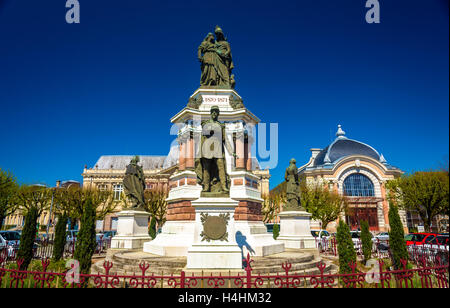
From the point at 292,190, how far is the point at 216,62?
7783mm

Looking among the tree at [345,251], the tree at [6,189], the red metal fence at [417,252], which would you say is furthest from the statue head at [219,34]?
the tree at [6,189]

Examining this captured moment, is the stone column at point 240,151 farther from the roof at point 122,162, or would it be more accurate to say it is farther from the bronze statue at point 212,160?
the roof at point 122,162

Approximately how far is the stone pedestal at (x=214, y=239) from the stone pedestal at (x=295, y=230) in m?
7.15

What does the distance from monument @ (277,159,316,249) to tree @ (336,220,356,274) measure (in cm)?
479

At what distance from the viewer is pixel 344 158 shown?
46.1 m

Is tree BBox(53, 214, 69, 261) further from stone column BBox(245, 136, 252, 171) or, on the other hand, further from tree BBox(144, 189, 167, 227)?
tree BBox(144, 189, 167, 227)

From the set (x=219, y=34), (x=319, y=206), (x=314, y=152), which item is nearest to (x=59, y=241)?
(x=219, y=34)

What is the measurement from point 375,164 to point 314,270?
44990 millimetres

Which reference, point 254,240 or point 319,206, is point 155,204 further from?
point 254,240

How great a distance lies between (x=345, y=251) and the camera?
7293mm

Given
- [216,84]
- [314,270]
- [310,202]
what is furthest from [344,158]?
[314,270]

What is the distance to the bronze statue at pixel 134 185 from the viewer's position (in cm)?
1385

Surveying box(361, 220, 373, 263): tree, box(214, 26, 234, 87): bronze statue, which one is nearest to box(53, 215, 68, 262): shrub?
box(214, 26, 234, 87): bronze statue
